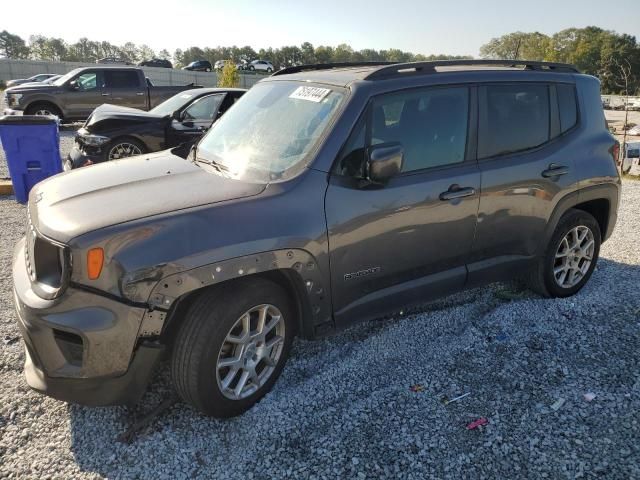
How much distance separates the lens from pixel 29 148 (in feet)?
22.7

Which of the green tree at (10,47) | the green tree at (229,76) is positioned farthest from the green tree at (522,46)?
the green tree at (10,47)

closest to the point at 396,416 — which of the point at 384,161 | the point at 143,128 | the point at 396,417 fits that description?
the point at 396,417

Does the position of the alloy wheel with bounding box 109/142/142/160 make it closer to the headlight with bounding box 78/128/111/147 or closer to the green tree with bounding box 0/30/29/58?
the headlight with bounding box 78/128/111/147

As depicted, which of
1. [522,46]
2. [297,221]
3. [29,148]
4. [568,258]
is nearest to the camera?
[297,221]

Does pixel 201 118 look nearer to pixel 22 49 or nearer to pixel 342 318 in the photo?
pixel 342 318

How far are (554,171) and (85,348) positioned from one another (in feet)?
11.0

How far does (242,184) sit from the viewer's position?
2916mm

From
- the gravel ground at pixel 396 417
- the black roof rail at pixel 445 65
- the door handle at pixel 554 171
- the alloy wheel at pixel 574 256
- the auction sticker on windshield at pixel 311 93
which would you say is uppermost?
the black roof rail at pixel 445 65

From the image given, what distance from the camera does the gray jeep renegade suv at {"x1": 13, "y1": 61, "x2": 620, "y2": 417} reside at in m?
2.42

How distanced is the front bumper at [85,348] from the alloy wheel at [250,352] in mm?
405

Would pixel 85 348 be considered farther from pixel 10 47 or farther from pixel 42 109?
pixel 10 47

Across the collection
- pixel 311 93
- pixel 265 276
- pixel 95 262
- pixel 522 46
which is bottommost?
pixel 265 276

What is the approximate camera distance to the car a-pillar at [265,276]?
2.44 meters

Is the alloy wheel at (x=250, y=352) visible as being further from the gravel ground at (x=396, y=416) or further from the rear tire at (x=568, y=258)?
the rear tire at (x=568, y=258)
